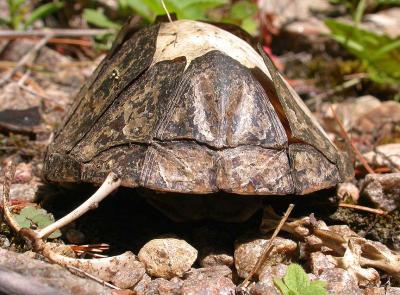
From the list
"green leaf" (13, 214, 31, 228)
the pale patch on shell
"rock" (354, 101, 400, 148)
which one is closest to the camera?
"green leaf" (13, 214, 31, 228)

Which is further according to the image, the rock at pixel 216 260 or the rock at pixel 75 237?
the rock at pixel 75 237

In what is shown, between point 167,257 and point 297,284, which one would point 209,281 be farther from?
point 297,284

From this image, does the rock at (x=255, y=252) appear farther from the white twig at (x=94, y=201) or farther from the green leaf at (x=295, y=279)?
the white twig at (x=94, y=201)

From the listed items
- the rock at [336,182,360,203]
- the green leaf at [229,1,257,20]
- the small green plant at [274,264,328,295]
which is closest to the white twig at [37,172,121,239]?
the small green plant at [274,264,328,295]

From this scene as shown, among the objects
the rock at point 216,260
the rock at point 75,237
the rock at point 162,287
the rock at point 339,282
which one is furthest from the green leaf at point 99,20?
the rock at point 339,282

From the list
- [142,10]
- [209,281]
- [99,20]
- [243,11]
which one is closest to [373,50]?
[243,11]

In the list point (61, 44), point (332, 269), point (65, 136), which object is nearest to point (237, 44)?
point (65, 136)

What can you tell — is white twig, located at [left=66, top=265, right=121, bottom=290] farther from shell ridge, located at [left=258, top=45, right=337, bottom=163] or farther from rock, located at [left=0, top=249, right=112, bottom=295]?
shell ridge, located at [left=258, top=45, right=337, bottom=163]
